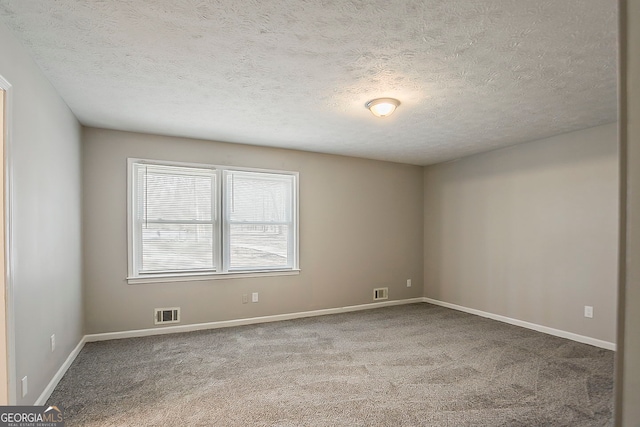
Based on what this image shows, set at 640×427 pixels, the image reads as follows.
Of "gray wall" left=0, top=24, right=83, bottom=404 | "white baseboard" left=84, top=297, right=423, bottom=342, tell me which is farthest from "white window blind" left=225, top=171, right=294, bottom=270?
"gray wall" left=0, top=24, right=83, bottom=404

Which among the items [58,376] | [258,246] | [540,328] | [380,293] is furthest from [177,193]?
[540,328]

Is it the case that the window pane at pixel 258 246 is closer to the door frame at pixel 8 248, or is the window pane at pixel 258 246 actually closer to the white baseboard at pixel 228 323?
the white baseboard at pixel 228 323

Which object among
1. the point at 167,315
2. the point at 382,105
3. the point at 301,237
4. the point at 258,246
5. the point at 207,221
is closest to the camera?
the point at 382,105

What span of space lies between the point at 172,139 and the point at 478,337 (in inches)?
177

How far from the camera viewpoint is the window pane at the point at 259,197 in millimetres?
4844

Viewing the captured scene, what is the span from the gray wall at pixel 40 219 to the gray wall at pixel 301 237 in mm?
486

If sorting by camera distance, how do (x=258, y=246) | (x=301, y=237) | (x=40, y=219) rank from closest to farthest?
(x=40, y=219) → (x=258, y=246) → (x=301, y=237)

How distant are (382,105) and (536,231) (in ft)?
9.46

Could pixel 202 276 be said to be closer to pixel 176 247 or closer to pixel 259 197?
pixel 176 247

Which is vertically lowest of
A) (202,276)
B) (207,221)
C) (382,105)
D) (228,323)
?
(228,323)

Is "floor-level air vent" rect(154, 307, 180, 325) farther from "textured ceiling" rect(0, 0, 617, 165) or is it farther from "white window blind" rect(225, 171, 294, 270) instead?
"textured ceiling" rect(0, 0, 617, 165)

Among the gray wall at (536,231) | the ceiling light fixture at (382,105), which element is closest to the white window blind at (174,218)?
the ceiling light fixture at (382,105)

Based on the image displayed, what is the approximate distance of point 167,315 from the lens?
4.39 m

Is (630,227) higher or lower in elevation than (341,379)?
higher
